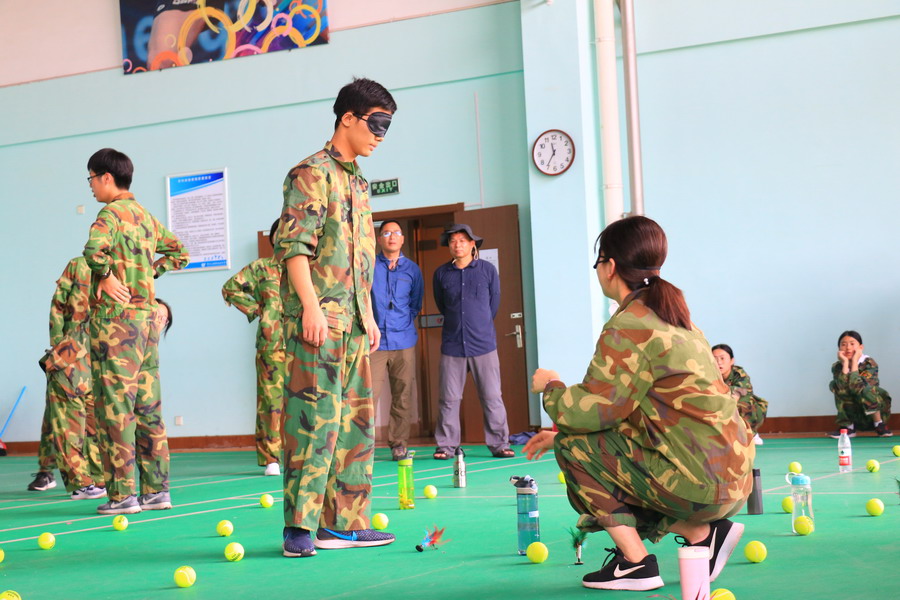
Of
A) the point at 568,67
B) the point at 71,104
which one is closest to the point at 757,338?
the point at 568,67

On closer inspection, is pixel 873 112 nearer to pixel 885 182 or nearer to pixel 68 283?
pixel 885 182

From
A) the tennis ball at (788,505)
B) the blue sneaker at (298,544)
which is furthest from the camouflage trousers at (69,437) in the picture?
the tennis ball at (788,505)

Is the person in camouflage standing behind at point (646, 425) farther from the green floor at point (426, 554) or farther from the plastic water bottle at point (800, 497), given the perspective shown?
the plastic water bottle at point (800, 497)

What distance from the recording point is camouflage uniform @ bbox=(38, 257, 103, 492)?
6.93 meters

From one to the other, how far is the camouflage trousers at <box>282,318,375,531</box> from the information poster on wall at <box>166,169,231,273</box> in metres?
7.54

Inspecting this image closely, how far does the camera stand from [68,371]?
7004 millimetres

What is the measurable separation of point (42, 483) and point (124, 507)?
2.36m

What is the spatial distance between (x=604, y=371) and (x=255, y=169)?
8671 mm

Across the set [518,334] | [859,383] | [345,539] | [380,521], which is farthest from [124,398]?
[859,383]

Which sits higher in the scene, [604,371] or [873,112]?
[873,112]

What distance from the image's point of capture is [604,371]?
9.18 feet

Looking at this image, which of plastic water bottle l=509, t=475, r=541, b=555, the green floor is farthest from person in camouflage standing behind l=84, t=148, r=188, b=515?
plastic water bottle l=509, t=475, r=541, b=555

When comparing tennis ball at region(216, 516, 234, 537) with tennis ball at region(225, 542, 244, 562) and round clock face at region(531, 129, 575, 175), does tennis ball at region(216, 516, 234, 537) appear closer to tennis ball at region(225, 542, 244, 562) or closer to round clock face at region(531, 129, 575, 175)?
tennis ball at region(225, 542, 244, 562)

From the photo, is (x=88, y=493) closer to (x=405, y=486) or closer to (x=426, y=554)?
(x=405, y=486)
